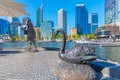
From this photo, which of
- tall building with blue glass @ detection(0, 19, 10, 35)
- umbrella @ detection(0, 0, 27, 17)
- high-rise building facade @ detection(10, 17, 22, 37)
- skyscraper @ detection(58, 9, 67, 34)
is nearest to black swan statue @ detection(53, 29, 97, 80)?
umbrella @ detection(0, 0, 27, 17)

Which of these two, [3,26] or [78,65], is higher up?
[3,26]

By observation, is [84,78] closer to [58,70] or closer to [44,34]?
[58,70]

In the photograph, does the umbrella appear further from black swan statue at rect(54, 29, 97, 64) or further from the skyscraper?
the skyscraper

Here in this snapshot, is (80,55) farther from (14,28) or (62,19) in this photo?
(62,19)

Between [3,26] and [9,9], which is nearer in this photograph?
[9,9]

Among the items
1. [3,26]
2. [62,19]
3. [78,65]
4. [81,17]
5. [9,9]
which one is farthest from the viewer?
[81,17]

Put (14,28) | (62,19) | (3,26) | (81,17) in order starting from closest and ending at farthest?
1. (3,26)
2. (14,28)
3. (62,19)
4. (81,17)

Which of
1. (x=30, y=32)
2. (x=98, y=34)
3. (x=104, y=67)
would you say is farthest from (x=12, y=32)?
(x=104, y=67)

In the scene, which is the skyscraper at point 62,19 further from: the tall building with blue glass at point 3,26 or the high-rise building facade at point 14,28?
the tall building with blue glass at point 3,26

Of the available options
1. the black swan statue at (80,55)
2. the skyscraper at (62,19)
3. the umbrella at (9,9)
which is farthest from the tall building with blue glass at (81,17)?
the black swan statue at (80,55)

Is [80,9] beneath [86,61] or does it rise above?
above

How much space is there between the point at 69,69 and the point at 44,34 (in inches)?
4829

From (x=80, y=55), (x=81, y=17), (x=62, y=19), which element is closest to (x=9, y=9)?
(x=80, y=55)

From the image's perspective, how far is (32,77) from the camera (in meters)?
6.14
